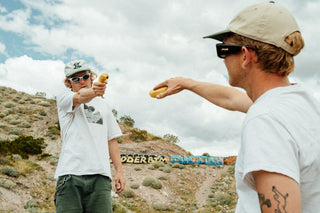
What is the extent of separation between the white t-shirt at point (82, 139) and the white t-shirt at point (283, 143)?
2.44 metres

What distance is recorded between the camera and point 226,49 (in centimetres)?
170

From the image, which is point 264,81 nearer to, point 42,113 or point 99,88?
point 99,88

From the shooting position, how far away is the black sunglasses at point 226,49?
164 centimetres

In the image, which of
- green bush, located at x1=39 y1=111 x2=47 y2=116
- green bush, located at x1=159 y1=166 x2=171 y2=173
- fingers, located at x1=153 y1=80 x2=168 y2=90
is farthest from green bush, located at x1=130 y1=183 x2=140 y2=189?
green bush, located at x1=39 y1=111 x2=47 y2=116

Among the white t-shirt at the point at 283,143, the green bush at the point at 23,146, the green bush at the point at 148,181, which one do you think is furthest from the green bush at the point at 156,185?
the white t-shirt at the point at 283,143

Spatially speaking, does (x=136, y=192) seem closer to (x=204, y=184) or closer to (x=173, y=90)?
(x=204, y=184)

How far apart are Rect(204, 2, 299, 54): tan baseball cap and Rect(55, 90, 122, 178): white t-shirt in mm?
2580

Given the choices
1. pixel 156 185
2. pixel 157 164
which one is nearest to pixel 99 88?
pixel 156 185

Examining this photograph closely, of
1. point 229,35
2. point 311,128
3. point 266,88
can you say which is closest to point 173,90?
point 229,35

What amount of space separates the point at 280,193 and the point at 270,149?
165mm

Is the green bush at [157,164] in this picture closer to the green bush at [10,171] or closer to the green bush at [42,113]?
the green bush at [10,171]

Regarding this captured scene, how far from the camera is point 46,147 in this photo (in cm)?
2419

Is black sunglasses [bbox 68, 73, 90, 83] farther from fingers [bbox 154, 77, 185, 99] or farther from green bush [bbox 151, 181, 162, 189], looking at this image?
green bush [bbox 151, 181, 162, 189]

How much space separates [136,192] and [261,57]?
53.6 feet
